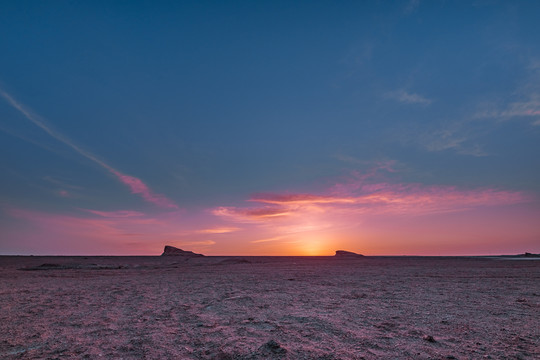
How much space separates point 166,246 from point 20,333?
63068 mm

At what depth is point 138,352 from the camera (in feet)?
16.0

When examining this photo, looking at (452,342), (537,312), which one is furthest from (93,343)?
(537,312)

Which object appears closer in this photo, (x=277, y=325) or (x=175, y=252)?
(x=277, y=325)

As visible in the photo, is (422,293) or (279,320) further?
(422,293)

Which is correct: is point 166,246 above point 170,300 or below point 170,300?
above

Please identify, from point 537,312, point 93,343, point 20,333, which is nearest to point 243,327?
point 93,343

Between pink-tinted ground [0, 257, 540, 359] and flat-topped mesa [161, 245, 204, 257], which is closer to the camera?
pink-tinted ground [0, 257, 540, 359]

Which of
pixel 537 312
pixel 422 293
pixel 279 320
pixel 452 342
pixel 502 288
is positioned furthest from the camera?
pixel 502 288

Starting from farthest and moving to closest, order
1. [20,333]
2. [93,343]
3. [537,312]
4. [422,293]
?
[422,293], [537,312], [20,333], [93,343]

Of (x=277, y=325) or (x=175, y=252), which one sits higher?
(x=175, y=252)

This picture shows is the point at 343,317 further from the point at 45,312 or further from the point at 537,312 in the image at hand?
the point at 45,312

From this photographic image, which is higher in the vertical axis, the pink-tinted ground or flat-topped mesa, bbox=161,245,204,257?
flat-topped mesa, bbox=161,245,204,257

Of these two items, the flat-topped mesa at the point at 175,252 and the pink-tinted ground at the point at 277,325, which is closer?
the pink-tinted ground at the point at 277,325

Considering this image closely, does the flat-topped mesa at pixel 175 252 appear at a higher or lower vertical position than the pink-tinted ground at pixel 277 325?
higher
